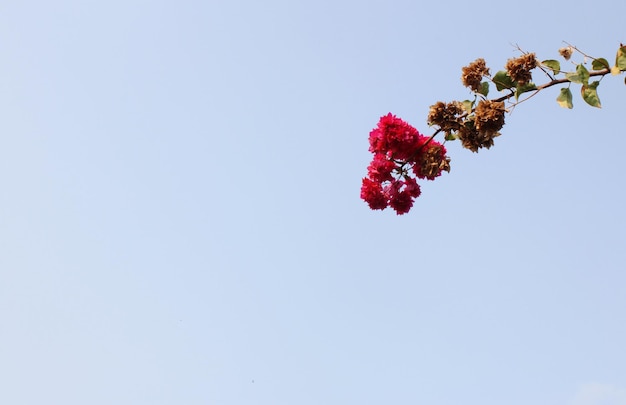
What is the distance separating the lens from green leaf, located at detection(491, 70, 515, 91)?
15.3ft

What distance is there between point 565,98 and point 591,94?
0.19 meters

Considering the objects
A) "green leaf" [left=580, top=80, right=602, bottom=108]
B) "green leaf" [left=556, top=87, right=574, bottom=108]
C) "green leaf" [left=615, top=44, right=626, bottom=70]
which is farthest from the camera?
"green leaf" [left=556, top=87, right=574, bottom=108]

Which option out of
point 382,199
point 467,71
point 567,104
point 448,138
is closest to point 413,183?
point 382,199

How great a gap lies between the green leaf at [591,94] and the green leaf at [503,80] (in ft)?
1.60

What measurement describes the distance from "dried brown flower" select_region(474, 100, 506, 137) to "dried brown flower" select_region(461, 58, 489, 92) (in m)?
0.22

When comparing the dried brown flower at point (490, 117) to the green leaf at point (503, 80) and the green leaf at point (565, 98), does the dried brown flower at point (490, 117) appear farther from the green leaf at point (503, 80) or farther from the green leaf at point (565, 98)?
the green leaf at point (565, 98)

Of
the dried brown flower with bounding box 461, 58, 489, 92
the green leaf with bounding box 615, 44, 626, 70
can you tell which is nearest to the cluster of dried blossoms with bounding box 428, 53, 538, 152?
the dried brown flower with bounding box 461, 58, 489, 92

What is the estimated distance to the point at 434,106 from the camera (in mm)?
4801

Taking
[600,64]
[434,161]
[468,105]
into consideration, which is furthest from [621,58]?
[434,161]

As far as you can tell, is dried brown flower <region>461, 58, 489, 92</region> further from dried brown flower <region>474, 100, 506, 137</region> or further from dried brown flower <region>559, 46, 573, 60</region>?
dried brown flower <region>559, 46, 573, 60</region>

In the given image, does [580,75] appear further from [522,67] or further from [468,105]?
[468,105]

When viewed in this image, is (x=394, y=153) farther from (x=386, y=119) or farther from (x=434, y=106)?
(x=434, y=106)

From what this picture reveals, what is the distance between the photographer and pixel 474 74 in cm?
474

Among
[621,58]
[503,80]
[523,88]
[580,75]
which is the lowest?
[621,58]
